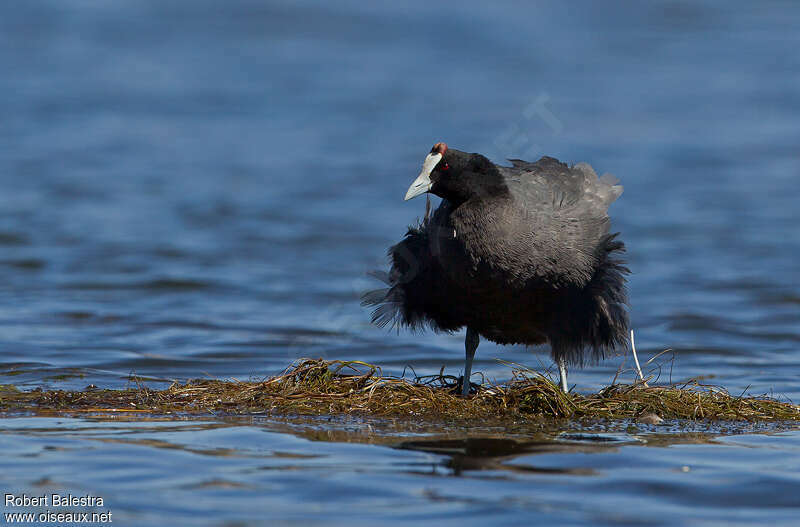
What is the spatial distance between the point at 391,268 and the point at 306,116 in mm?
20255

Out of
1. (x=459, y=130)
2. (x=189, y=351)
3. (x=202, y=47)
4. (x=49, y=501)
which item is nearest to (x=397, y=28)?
(x=202, y=47)

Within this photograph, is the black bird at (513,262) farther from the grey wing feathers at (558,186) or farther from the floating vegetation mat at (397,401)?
the floating vegetation mat at (397,401)

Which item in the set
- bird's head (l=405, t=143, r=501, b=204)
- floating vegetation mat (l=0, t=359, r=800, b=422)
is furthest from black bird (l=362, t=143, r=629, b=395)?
floating vegetation mat (l=0, t=359, r=800, b=422)

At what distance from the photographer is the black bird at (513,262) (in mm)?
7566

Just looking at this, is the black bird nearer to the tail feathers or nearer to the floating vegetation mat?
the tail feathers

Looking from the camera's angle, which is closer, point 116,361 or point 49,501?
point 49,501

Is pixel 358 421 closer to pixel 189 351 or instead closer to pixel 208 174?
pixel 189 351

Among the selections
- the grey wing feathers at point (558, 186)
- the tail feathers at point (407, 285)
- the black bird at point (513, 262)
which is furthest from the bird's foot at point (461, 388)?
the grey wing feathers at point (558, 186)

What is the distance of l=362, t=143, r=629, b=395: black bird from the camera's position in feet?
24.8

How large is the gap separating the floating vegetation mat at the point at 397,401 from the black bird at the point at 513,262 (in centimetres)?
37

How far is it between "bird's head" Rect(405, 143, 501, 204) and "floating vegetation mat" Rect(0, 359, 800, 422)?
1.34 meters

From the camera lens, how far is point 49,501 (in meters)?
5.36

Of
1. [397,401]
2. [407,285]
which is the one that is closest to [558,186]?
[407,285]

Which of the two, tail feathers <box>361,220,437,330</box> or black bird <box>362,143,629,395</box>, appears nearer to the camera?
black bird <box>362,143,629,395</box>
